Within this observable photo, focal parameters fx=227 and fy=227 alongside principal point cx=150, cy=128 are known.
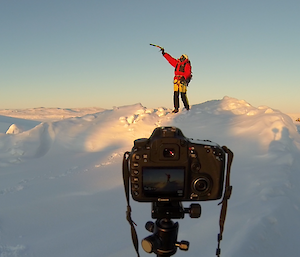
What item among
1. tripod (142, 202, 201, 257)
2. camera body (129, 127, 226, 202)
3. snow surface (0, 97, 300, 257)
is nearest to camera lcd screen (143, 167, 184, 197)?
camera body (129, 127, 226, 202)

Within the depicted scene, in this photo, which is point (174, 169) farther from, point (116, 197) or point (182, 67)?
point (182, 67)

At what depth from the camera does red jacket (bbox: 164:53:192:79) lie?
7.70m

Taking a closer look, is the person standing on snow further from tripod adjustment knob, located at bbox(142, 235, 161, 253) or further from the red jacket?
tripod adjustment knob, located at bbox(142, 235, 161, 253)

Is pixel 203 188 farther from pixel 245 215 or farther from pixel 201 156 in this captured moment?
pixel 245 215

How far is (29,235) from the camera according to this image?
254cm

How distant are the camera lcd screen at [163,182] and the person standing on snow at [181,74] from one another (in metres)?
6.90

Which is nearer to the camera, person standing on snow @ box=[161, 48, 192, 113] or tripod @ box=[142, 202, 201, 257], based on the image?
tripod @ box=[142, 202, 201, 257]

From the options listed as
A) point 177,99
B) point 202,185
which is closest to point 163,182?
point 202,185

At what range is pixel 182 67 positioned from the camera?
7699 millimetres

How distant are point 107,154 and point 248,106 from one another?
17.8 ft

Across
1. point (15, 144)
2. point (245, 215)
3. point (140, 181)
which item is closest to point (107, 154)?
point (15, 144)

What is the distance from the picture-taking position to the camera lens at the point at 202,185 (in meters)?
1.29

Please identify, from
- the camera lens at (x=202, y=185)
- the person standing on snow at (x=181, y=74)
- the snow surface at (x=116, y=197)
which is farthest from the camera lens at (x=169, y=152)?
the person standing on snow at (x=181, y=74)

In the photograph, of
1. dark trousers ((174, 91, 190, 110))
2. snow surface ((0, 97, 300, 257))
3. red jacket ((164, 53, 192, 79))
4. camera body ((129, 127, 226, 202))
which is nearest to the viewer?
camera body ((129, 127, 226, 202))
